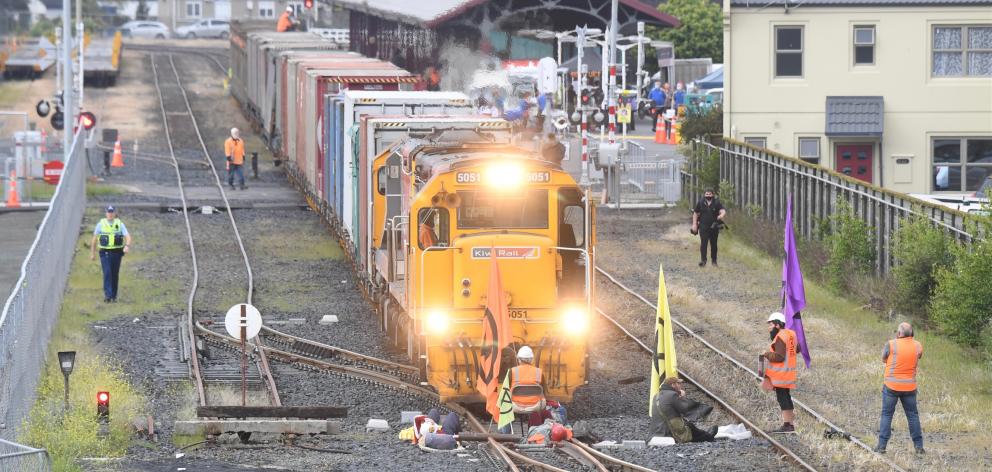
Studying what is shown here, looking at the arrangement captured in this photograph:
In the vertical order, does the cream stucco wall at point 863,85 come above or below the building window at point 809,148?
above

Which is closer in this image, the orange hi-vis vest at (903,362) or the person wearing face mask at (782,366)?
the orange hi-vis vest at (903,362)

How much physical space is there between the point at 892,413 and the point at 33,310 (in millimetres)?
10776

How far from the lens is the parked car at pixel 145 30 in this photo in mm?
112125

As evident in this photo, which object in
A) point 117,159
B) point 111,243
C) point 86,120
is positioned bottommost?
point 111,243

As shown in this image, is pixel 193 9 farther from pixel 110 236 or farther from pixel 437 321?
pixel 437 321

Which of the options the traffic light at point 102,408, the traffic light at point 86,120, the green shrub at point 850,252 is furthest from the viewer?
the traffic light at point 86,120

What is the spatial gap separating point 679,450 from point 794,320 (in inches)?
112

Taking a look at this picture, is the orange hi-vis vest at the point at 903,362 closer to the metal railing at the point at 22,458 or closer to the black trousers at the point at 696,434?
the black trousers at the point at 696,434

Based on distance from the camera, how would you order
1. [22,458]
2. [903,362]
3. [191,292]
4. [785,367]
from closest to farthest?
[22,458] → [903,362] → [785,367] → [191,292]

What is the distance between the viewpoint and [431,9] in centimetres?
5072

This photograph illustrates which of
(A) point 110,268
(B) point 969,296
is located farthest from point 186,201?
(B) point 969,296

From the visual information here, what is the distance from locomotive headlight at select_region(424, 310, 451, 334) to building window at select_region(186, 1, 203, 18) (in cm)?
11591

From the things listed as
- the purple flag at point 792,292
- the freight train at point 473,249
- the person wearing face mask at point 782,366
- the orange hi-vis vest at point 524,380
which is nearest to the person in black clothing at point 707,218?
the freight train at point 473,249

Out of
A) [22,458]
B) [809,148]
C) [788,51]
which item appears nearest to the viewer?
[22,458]
